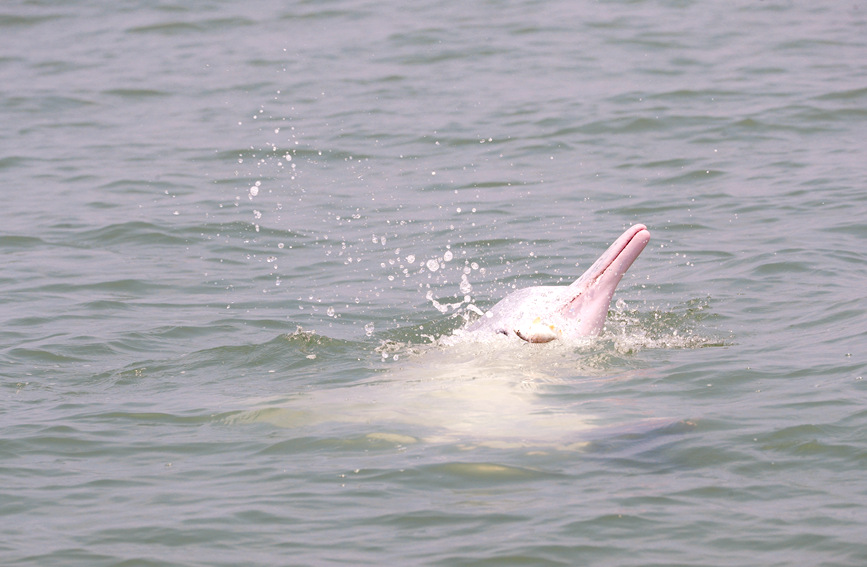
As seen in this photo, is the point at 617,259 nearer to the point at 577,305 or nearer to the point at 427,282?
the point at 577,305

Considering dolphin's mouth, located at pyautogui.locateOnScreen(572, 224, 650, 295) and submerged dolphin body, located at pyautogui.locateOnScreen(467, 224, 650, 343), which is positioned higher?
dolphin's mouth, located at pyautogui.locateOnScreen(572, 224, 650, 295)

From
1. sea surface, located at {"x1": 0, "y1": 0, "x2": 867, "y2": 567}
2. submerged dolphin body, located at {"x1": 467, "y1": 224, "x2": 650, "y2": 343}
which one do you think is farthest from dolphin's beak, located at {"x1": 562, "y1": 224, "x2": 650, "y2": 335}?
sea surface, located at {"x1": 0, "y1": 0, "x2": 867, "y2": 567}

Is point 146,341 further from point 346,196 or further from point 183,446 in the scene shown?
point 346,196

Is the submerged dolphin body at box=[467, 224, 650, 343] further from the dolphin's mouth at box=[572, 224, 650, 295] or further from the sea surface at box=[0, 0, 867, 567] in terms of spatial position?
the sea surface at box=[0, 0, 867, 567]

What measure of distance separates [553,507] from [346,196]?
8738 millimetres

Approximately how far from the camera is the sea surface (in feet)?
20.0

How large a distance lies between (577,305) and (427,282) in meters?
3.63

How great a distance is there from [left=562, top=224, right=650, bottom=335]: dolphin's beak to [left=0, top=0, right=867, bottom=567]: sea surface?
0.25m

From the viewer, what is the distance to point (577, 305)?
→ 7906mm

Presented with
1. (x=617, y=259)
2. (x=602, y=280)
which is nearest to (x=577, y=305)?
(x=602, y=280)

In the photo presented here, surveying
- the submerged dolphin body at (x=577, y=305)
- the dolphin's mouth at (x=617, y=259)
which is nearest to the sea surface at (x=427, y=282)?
the submerged dolphin body at (x=577, y=305)

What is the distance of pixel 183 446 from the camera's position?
23.5 ft

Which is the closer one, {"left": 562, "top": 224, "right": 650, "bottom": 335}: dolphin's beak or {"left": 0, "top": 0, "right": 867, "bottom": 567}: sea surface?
{"left": 0, "top": 0, "right": 867, "bottom": 567}: sea surface

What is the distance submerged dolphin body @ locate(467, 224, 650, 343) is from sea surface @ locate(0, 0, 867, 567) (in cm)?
16
